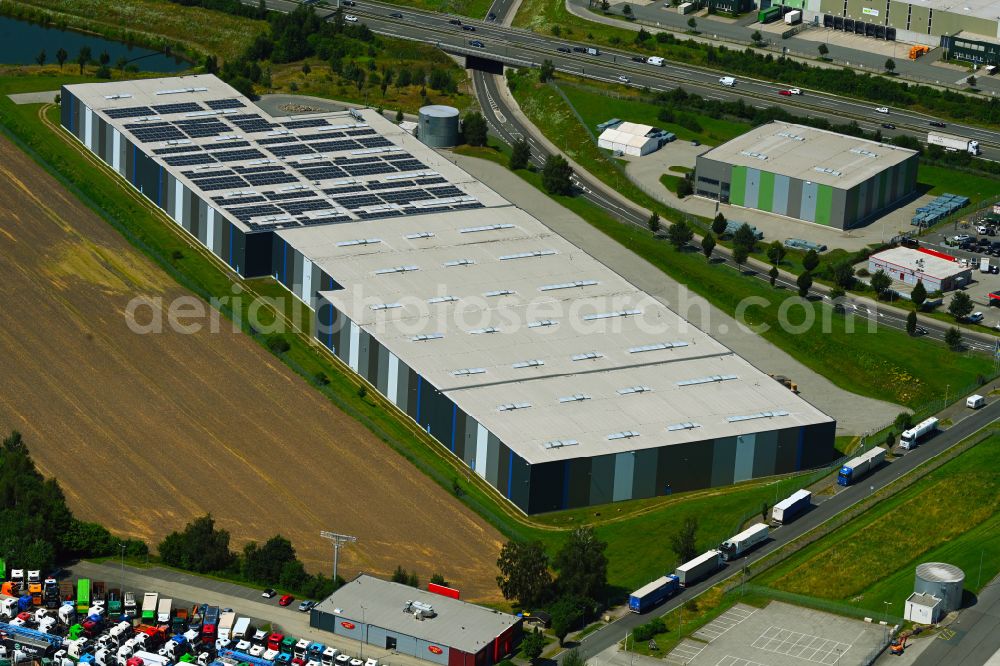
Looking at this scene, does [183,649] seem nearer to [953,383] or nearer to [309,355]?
[309,355]

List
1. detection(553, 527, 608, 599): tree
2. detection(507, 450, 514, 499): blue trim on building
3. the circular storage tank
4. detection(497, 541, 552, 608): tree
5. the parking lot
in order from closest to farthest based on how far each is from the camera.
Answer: the parking lot < the circular storage tank < detection(497, 541, 552, 608): tree < detection(553, 527, 608, 599): tree < detection(507, 450, 514, 499): blue trim on building

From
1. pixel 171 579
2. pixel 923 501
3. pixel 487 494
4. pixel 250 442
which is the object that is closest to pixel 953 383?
pixel 923 501

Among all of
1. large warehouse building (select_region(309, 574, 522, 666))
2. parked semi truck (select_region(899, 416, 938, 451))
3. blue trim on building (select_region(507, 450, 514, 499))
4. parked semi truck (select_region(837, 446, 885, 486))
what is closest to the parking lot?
large warehouse building (select_region(309, 574, 522, 666))

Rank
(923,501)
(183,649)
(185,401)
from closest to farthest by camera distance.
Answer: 1. (183,649)
2. (923,501)
3. (185,401)

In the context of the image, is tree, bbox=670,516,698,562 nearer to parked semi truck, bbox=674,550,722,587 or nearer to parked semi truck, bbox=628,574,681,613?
parked semi truck, bbox=674,550,722,587

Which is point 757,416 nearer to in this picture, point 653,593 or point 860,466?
point 860,466

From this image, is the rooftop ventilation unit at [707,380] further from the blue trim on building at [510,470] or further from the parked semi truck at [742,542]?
the parked semi truck at [742,542]

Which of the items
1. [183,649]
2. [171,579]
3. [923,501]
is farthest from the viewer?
[923,501]
